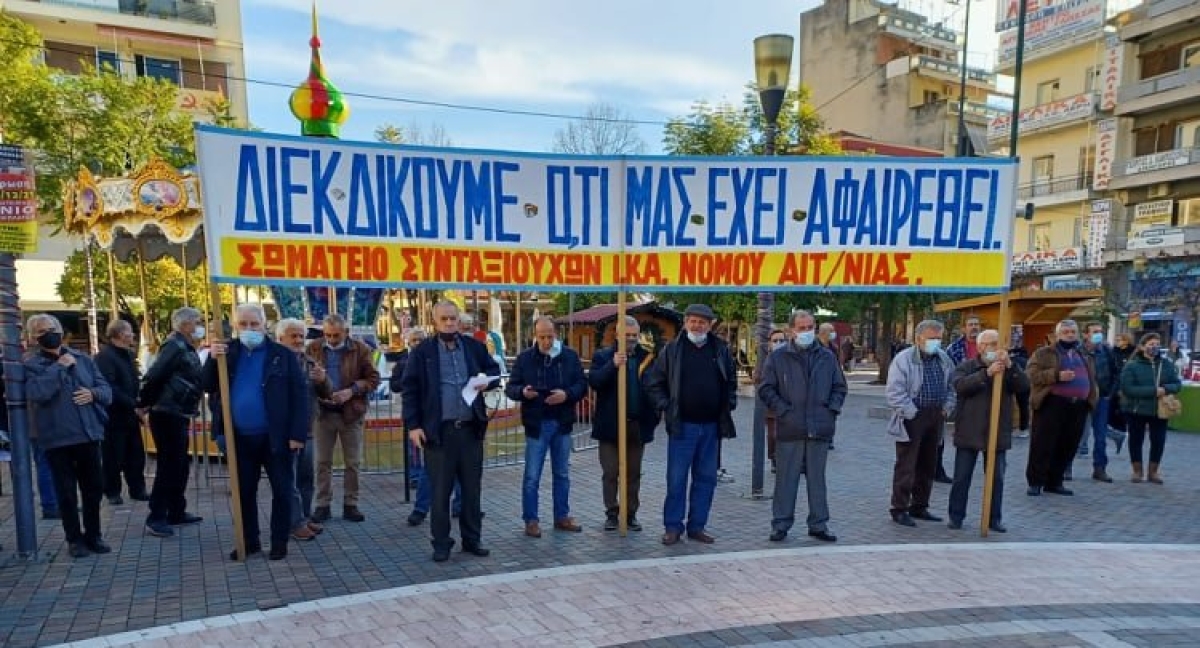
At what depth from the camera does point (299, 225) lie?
16.9ft

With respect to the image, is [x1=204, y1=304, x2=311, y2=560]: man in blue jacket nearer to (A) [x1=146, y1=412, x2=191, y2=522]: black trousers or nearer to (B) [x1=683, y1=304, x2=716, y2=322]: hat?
(A) [x1=146, y1=412, x2=191, y2=522]: black trousers

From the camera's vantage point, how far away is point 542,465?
19.5ft

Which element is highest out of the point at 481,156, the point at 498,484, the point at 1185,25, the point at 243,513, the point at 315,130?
the point at 1185,25

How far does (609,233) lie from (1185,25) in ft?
104

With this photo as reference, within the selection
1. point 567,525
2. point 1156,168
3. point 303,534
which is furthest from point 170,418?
point 1156,168

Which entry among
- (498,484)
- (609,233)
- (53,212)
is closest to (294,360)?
(609,233)

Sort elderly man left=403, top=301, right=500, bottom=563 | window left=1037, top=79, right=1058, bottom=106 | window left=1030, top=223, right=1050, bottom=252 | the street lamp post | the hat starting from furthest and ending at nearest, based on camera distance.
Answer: window left=1037, top=79, right=1058, bottom=106, window left=1030, top=223, right=1050, bottom=252, the street lamp post, the hat, elderly man left=403, top=301, right=500, bottom=563

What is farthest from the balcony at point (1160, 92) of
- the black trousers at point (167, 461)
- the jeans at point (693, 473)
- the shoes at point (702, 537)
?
the black trousers at point (167, 461)

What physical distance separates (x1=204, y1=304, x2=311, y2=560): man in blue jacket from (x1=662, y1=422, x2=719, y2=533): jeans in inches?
112

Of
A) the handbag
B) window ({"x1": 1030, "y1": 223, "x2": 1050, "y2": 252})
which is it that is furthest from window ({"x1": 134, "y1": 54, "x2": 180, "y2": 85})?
window ({"x1": 1030, "y1": 223, "x2": 1050, "y2": 252})

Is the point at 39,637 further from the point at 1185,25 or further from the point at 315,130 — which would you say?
the point at 1185,25

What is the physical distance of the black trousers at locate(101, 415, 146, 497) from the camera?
21.8ft

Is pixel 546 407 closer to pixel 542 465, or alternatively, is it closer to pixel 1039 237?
pixel 542 465

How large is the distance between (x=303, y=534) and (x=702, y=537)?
3.19 metres
